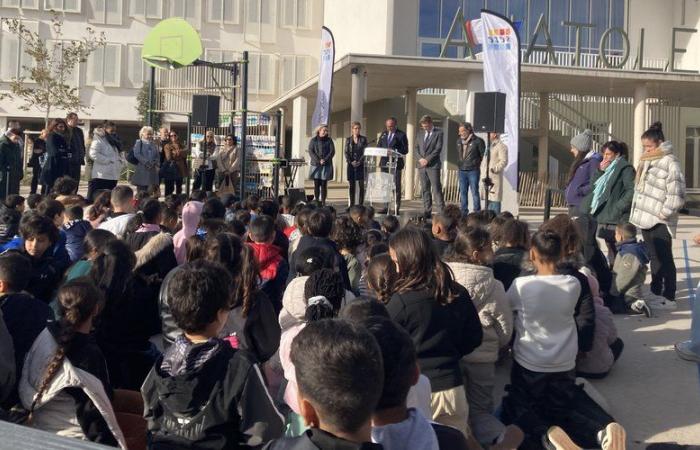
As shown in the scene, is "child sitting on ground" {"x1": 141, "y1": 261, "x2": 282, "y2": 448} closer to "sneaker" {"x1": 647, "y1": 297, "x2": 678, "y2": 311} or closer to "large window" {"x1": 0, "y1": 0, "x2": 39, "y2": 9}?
"sneaker" {"x1": 647, "y1": 297, "x2": 678, "y2": 311}

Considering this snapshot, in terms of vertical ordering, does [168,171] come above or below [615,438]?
above

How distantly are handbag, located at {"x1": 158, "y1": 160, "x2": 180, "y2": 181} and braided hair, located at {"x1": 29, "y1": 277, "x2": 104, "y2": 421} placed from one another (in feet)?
41.8

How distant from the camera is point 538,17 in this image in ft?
97.4

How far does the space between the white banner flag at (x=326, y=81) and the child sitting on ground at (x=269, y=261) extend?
423 inches

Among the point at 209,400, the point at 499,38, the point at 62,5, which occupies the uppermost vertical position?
the point at 62,5

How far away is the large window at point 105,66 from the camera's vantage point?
3791 centimetres

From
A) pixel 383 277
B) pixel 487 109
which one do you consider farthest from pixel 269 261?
pixel 487 109

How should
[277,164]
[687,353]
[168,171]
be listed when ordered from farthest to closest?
[168,171]
[277,164]
[687,353]

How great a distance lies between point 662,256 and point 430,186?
22.4ft

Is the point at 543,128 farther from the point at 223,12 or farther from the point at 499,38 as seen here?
the point at 223,12

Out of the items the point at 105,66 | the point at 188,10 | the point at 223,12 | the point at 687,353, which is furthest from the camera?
the point at 223,12

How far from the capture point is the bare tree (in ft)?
112

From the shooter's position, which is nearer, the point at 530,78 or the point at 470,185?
the point at 470,185

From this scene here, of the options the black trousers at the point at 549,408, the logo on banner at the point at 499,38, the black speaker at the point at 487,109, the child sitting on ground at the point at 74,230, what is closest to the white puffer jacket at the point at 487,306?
the black trousers at the point at 549,408
